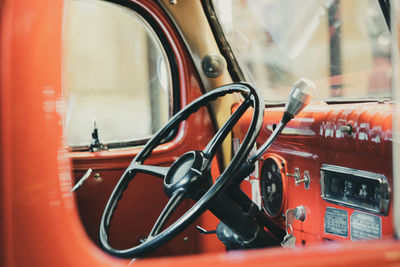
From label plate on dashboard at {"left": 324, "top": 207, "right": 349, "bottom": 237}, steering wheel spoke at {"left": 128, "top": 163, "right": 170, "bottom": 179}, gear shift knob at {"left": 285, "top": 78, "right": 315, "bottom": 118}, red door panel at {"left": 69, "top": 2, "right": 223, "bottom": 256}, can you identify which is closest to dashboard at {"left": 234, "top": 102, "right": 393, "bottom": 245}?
label plate on dashboard at {"left": 324, "top": 207, "right": 349, "bottom": 237}

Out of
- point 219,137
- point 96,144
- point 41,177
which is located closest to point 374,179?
point 219,137

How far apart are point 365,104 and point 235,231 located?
56cm

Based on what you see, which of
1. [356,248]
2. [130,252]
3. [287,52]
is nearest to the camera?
[356,248]

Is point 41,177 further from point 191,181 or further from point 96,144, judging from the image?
point 96,144

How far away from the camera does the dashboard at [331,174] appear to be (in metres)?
1.22

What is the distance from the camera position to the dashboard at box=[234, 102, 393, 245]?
4.00 ft

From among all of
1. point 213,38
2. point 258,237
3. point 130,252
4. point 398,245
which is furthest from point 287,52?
point 398,245

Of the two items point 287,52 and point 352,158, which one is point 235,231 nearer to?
point 352,158

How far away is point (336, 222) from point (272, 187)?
14.9 inches

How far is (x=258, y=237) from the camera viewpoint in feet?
4.45

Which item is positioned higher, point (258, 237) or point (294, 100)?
point (294, 100)

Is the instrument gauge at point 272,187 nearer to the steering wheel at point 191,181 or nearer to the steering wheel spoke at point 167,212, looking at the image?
the steering wheel at point 191,181

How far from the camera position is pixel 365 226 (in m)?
1.27

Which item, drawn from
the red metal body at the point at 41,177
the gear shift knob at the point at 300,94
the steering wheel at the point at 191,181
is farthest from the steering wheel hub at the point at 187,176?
the red metal body at the point at 41,177
